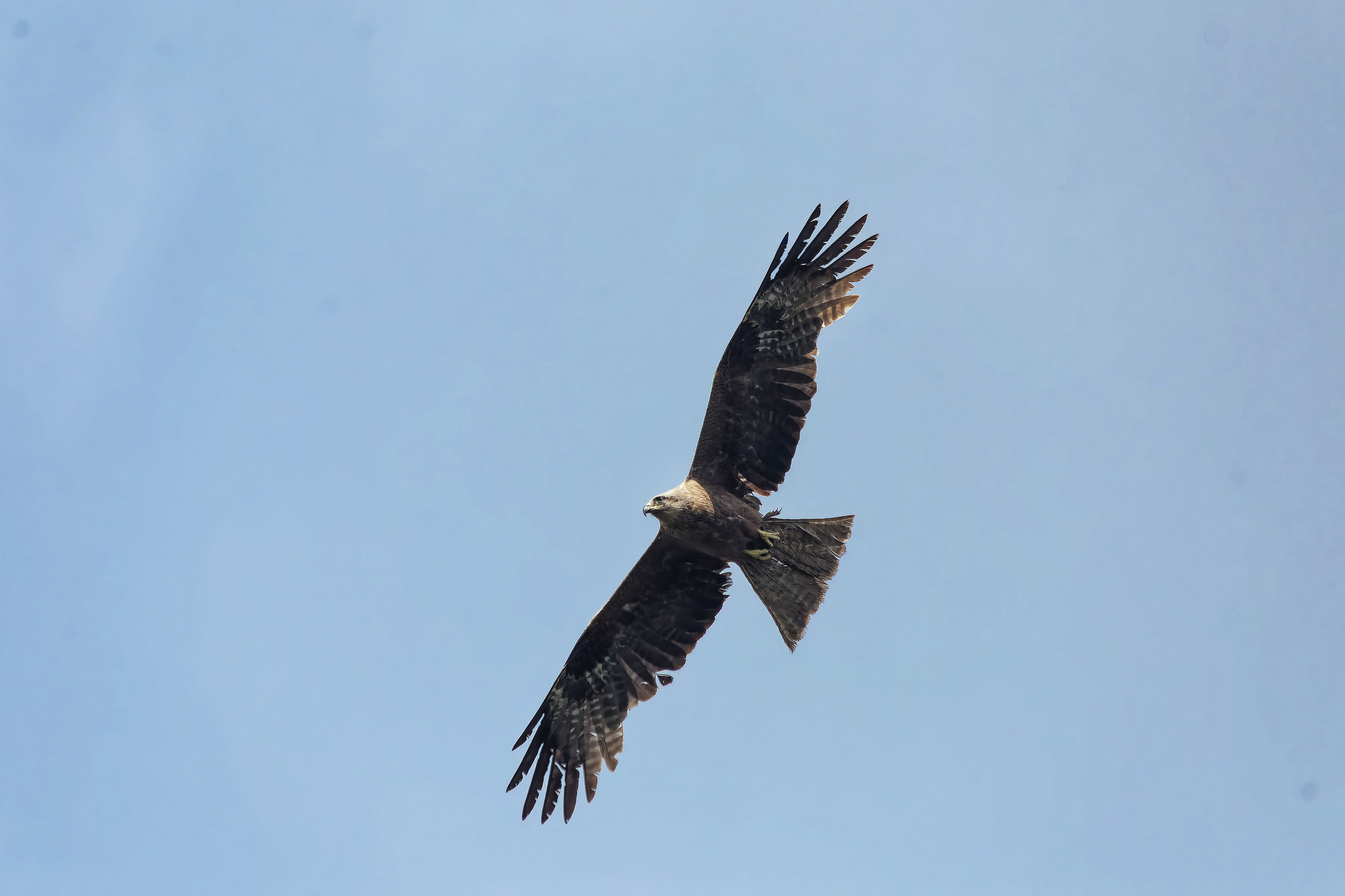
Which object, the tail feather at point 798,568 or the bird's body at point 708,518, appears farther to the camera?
the tail feather at point 798,568

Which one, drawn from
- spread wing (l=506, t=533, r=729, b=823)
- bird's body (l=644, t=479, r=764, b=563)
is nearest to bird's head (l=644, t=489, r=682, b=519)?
bird's body (l=644, t=479, r=764, b=563)

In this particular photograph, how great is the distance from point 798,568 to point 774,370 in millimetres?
2122

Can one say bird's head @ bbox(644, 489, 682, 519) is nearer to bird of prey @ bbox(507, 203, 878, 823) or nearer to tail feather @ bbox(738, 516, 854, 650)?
bird of prey @ bbox(507, 203, 878, 823)

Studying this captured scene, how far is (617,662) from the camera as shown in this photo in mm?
12484

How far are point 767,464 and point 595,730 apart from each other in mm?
3594

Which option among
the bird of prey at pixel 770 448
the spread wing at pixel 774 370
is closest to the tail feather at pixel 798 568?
the bird of prey at pixel 770 448

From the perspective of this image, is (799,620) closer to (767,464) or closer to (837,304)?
(767,464)

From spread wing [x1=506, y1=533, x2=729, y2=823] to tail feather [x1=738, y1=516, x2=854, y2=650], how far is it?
0.71 m

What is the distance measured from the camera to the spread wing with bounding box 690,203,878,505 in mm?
11602

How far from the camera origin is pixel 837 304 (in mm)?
11672

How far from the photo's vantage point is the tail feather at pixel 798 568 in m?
11.6

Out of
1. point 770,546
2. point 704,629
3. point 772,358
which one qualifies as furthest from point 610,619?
point 772,358

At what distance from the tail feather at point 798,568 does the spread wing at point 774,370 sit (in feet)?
1.85

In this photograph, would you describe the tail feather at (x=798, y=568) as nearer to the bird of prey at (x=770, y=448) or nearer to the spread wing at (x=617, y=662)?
the bird of prey at (x=770, y=448)
